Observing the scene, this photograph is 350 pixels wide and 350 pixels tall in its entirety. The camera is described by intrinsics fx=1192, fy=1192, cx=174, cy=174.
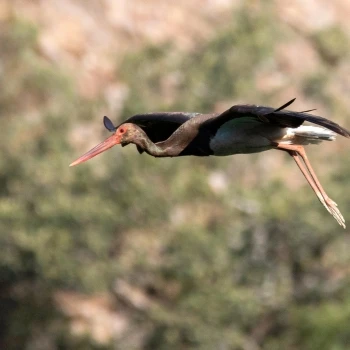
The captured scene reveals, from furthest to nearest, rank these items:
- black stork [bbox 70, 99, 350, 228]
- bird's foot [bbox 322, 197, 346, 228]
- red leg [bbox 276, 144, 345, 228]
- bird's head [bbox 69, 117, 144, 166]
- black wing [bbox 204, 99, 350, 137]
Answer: bird's head [bbox 69, 117, 144, 166] → red leg [bbox 276, 144, 345, 228] → black stork [bbox 70, 99, 350, 228] → bird's foot [bbox 322, 197, 346, 228] → black wing [bbox 204, 99, 350, 137]

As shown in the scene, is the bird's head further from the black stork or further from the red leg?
the red leg

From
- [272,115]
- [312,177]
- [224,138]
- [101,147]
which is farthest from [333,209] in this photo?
[101,147]

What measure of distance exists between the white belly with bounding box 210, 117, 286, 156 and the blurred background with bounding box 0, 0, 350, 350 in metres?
16.9

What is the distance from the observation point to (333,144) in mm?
33688

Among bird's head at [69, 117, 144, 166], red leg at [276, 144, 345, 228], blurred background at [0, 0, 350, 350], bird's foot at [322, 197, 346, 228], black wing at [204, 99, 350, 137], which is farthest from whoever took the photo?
blurred background at [0, 0, 350, 350]

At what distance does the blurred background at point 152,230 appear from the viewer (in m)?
25.4

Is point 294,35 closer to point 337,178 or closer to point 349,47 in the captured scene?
point 349,47

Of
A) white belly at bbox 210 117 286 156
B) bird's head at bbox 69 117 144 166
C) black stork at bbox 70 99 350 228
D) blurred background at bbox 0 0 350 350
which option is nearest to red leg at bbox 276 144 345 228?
black stork at bbox 70 99 350 228

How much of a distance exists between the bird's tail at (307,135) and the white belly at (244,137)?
11 cm

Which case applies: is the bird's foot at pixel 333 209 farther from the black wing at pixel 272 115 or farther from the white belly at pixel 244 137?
the black wing at pixel 272 115

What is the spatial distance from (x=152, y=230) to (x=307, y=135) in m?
18.6

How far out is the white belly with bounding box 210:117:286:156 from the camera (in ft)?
26.4

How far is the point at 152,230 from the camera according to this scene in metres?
26.7

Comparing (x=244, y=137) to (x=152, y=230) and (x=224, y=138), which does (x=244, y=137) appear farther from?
(x=152, y=230)
